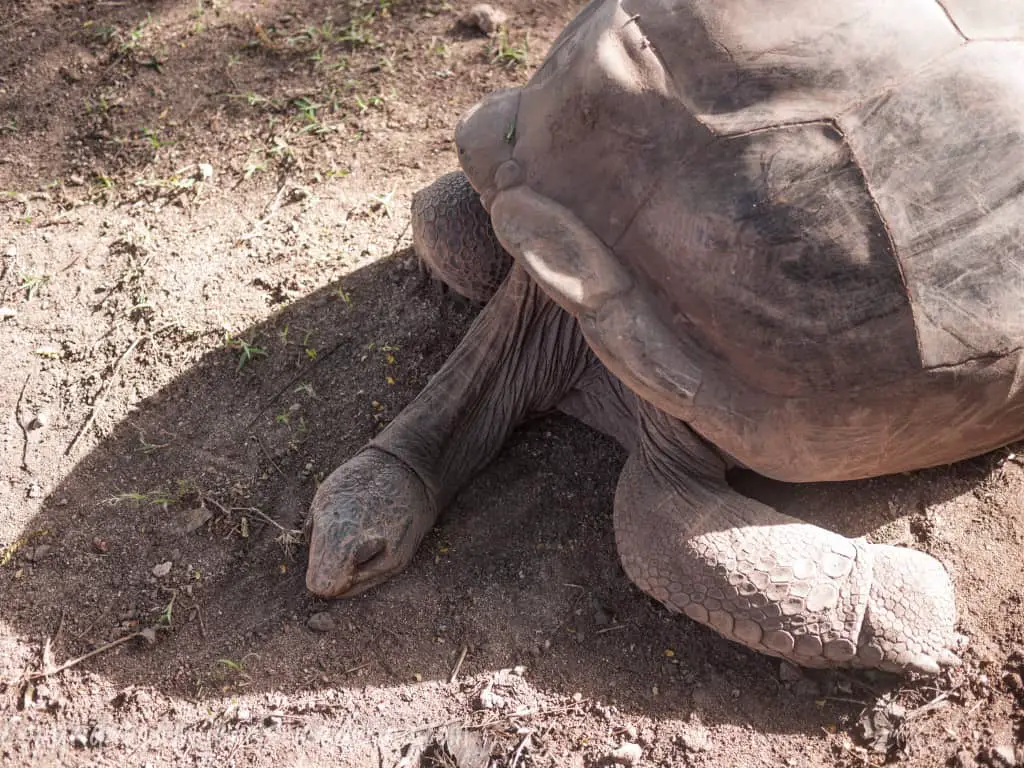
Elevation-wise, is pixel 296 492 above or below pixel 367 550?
below

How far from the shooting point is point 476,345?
3227 millimetres

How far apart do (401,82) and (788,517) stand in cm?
281

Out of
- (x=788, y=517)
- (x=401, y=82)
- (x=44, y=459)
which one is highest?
(x=401, y=82)

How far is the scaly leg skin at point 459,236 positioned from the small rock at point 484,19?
139 centimetres

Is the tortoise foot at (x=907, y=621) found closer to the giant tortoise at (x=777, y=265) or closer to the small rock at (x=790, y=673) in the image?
the giant tortoise at (x=777, y=265)

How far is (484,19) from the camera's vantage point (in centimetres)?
446

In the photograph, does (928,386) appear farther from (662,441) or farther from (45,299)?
(45,299)

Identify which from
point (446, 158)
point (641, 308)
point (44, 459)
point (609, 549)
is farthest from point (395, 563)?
point (446, 158)

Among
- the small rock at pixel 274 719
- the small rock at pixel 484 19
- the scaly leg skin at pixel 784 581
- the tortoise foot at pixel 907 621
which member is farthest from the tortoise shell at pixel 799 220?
the small rock at pixel 484 19

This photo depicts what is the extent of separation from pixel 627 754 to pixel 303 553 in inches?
48.5

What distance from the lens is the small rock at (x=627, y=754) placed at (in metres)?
2.59

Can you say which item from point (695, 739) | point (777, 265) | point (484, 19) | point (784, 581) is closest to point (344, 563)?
point (695, 739)

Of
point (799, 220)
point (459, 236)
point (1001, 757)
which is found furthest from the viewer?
point (459, 236)

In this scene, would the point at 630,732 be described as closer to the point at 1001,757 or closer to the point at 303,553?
the point at 1001,757
